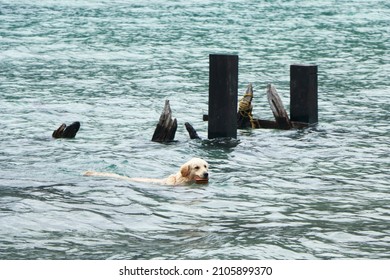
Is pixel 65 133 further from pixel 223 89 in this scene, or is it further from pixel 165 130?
pixel 223 89

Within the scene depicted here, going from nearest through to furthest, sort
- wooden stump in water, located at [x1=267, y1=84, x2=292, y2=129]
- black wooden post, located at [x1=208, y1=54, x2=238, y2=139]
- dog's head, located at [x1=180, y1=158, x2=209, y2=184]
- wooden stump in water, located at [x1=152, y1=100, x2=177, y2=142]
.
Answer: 1. dog's head, located at [x1=180, y1=158, x2=209, y2=184]
2. black wooden post, located at [x1=208, y1=54, x2=238, y2=139]
3. wooden stump in water, located at [x1=152, y1=100, x2=177, y2=142]
4. wooden stump in water, located at [x1=267, y1=84, x2=292, y2=129]

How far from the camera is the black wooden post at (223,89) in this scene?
2050 centimetres

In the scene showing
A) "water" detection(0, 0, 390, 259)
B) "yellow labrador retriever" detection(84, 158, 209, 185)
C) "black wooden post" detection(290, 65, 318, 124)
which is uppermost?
"black wooden post" detection(290, 65, 318, 124)

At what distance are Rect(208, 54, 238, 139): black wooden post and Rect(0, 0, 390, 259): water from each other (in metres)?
0.59

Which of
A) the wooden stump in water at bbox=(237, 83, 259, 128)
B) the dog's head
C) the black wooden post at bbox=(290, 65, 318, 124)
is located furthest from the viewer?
the wooden stump in water at bbox=(237, 83, 259, 128)

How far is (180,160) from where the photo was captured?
19938 mm

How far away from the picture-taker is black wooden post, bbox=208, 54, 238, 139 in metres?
20.5

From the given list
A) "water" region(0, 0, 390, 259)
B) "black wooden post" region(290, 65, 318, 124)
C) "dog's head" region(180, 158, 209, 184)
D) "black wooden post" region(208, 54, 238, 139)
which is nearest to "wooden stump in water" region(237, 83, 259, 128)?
"water" region(0, 0, 390, 259)

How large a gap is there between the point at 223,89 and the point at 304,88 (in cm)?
226

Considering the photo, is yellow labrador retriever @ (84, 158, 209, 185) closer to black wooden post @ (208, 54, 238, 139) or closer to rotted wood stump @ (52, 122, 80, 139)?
black wooden post @ (208, 54, 238, 139)

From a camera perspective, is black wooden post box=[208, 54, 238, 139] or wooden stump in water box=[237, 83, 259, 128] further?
wooden stump in water box=[237, 83, 259, 128]

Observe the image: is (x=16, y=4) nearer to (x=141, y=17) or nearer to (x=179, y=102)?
(x=141, y=17)

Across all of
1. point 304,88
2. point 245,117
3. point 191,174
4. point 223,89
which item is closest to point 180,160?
point 223,89

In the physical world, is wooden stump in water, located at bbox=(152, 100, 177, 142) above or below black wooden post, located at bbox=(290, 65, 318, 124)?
below
